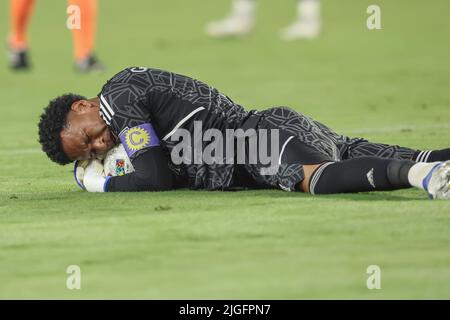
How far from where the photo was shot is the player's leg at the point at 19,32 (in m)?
15.9

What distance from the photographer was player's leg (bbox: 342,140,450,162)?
6.88 metres

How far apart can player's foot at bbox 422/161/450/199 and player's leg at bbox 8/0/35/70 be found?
10.7m

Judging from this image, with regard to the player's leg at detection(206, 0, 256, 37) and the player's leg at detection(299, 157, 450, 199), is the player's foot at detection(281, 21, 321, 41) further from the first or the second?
the player's leg at detection(299, 157, 450, 199)

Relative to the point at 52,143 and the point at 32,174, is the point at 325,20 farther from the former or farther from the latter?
the point at 52,143

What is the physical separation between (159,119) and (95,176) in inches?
21.6

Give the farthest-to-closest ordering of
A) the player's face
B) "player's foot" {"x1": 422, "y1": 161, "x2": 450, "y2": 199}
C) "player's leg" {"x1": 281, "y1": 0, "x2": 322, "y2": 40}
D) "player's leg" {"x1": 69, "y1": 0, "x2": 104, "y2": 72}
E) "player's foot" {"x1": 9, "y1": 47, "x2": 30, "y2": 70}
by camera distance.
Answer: "player's leg" {"x1": 281, "y1": 0, "x2": 322, "y2": 40} → "player's foot" {"x1": 9, "y1": 47, "x2": 30, "y2": 70} → "player's leg" {"x1": 69, "y1": 0, "x2": 104, "y2": 72} → the player's face → "player's foot" {"x1": 422, "y1": 161, "x2": 450, "y2": 199}

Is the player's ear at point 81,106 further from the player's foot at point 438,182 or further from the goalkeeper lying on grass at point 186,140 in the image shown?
the player's foot at point 438,182

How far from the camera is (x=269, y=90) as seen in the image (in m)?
14.1

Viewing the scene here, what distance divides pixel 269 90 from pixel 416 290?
9.54 meters

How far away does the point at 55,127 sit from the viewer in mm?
6910

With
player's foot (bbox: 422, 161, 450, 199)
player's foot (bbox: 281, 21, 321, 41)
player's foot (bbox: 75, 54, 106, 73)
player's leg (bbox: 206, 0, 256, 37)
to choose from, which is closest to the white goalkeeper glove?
player's foot (bbox: 422, 161, 450, 199)

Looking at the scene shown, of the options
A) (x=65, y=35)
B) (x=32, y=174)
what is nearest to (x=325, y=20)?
(x=65, y=35)
